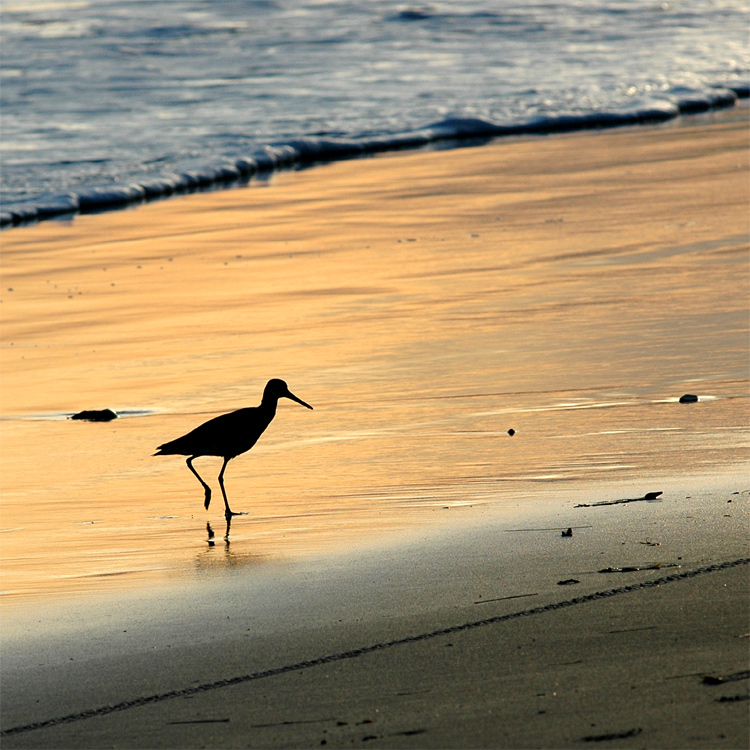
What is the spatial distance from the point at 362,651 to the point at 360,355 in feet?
14.4

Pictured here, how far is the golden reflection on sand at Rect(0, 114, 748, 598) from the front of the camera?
5.71 metres

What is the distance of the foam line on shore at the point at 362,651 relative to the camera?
3.65 m

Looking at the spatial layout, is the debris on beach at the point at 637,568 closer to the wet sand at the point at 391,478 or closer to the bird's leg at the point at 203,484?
the wet sand at the point at 391,478

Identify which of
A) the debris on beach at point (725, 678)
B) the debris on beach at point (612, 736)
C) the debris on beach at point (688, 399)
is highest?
the debris on beach at point (612, 736)

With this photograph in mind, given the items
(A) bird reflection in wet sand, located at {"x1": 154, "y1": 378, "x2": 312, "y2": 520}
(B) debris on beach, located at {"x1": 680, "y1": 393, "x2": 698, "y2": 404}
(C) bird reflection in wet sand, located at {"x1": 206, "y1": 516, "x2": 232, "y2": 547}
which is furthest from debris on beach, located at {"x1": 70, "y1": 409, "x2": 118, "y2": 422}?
(B) debris on beach, located at {"x1": 680, "y1": 393, "x2": 698, "y2": 404}

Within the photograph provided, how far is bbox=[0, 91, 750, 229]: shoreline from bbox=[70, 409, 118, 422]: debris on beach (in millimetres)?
7264

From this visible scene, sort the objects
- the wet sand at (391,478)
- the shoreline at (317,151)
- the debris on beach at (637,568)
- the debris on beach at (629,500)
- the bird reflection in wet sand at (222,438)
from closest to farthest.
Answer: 1. the wet sand at (391,478)
2. the debris on beach at (637,568)
3. the debris on beach at (629,500)
4. the bird reflection in wet sand at (222,438)
5. the shoreline at (317,151)

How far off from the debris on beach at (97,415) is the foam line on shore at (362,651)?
143 inches

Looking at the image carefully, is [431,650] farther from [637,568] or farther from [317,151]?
[317,151]

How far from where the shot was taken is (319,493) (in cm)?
584

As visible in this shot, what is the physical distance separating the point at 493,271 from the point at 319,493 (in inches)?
184

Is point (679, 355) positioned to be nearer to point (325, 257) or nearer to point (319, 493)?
point (319, 493)

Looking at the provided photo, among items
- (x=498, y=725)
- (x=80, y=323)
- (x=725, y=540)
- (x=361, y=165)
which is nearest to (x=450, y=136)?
(x=361, y=165)

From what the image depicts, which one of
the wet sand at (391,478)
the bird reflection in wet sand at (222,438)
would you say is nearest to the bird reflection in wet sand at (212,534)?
the wet sand at (391,478)
